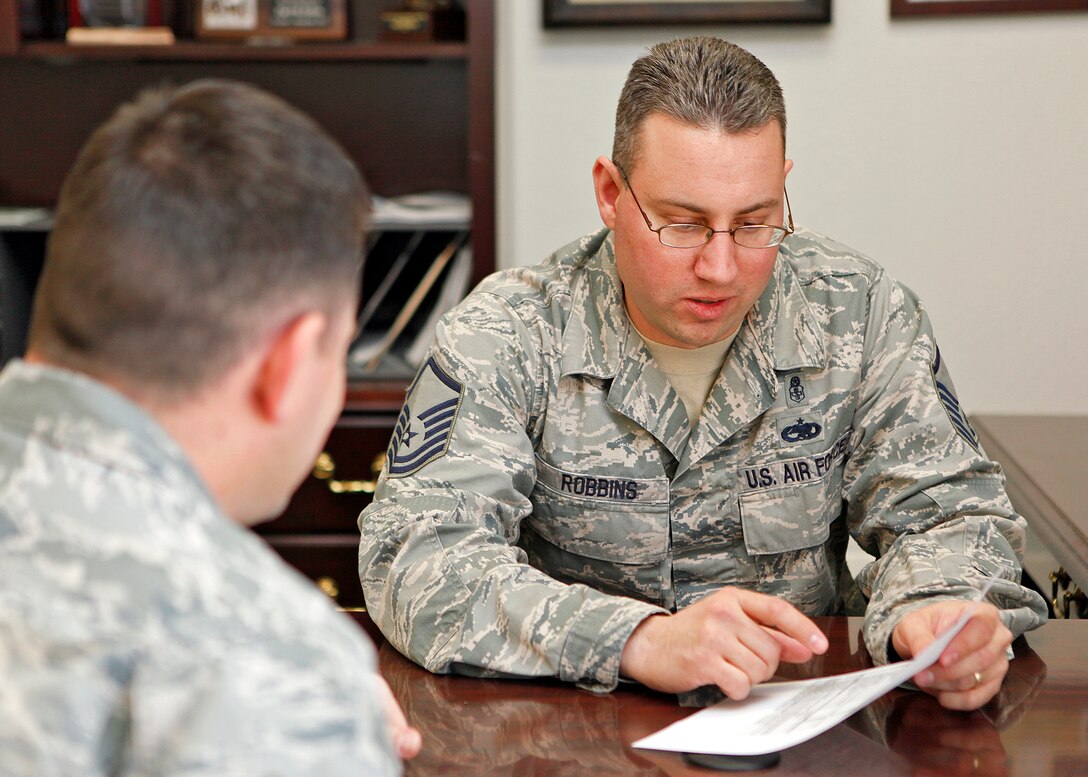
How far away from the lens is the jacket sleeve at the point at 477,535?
4.30ft

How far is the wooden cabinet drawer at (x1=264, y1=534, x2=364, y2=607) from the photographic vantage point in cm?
285

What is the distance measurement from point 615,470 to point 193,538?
1132mm

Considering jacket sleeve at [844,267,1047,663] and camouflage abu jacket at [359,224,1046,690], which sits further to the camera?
camouflage abu jacket at [359,224,1046,690]

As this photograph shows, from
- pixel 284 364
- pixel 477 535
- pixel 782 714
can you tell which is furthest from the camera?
pixel 477 535

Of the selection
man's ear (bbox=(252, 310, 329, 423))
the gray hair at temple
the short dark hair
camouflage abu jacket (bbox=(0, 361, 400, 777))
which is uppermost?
the gray hair at temple

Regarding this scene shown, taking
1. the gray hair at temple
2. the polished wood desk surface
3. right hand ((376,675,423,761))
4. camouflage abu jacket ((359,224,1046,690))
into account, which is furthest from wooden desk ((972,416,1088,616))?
right hand ((376,675,423,761))

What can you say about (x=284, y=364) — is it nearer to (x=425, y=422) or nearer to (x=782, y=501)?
(x=425, y=422)

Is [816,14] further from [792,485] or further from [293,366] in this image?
[293,366]

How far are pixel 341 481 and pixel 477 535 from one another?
4.62 ft

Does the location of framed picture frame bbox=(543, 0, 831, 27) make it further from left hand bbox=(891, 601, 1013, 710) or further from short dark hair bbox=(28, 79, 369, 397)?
short dark hair bbox=(28, 79, 369, 397)

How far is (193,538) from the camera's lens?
0.65m

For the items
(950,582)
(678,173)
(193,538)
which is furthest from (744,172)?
(193,538)

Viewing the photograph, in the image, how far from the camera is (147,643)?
60 centimetres

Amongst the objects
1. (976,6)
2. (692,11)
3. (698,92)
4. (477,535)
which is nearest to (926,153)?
(976,6)
